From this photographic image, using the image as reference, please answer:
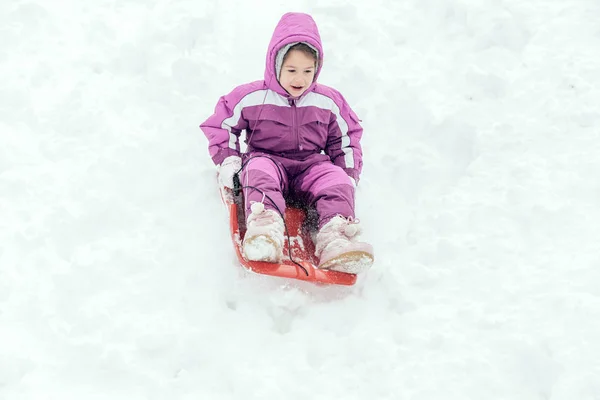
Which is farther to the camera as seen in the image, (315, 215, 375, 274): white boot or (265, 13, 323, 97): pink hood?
(265, 13, 323, 97): pink hood

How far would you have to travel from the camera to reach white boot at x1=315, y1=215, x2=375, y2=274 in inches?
112

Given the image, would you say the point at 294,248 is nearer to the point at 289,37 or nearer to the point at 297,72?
the point at 297,72

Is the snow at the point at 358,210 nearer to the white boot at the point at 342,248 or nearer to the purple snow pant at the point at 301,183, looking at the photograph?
the white boot at the point at 342,248

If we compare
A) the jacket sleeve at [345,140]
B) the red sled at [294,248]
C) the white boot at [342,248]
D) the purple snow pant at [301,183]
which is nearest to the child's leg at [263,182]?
the purple snow pant at [301,183]

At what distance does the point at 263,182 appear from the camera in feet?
10.1

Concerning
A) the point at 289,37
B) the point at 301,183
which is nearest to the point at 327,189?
the point at 301,183

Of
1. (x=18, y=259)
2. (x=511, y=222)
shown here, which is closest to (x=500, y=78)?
(x=511, y=222)

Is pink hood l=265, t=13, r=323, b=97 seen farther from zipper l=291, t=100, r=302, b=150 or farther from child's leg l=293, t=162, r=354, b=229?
child's leg l=293, t=162, r=354, b=229

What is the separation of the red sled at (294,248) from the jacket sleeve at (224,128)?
0.70 ft

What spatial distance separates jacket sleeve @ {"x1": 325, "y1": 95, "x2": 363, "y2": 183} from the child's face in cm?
27

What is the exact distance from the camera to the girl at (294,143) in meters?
3.01

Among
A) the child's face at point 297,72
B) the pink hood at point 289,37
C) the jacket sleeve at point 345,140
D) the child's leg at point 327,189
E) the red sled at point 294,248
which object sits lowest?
the red sled at point 294,248

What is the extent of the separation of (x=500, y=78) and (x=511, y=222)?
1226 millimetres

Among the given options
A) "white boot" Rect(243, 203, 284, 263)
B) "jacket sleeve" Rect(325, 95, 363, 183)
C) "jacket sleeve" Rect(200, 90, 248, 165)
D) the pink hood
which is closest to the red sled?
"white boot" Rect(243, 203, 284, 263)
